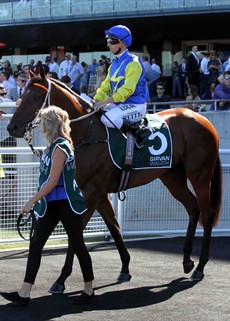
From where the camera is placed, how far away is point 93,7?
29688 mm

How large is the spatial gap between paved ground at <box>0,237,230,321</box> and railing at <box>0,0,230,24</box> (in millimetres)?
19343

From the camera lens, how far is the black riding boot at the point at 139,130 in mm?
7328

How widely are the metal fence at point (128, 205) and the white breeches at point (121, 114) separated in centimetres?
230

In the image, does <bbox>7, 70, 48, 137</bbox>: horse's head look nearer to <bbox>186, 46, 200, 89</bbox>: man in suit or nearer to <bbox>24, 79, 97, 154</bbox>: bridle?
<bbox>24, 79, 97, 154</bbox>: bridle

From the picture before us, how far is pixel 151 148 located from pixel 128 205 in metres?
2.53

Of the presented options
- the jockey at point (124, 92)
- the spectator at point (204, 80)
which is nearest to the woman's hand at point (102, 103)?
the jockey at point (124, 92)

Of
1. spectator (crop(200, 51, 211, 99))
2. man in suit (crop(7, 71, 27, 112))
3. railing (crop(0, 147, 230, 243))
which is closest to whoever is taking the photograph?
railing (crop(0, 147, 230, 243))

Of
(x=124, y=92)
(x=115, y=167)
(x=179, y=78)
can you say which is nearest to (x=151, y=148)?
(x=115, y=167)

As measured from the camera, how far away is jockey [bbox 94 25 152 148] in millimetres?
7219

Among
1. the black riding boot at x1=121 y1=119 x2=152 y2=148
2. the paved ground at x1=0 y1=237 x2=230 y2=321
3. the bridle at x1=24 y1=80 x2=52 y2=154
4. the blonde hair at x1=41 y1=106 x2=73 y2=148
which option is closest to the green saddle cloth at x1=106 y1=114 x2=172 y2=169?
the black riding boot at x1=121 y1=119 x2=152 y2=148

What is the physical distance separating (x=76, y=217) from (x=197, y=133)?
2.42 m

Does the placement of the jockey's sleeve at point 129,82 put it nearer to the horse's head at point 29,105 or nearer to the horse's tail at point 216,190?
the horse's head at point 29,105

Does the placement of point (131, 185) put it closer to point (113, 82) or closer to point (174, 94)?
point (113, 82)

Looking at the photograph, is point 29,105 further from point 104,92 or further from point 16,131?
point 104,92
